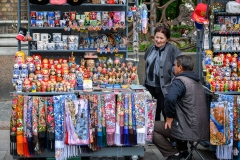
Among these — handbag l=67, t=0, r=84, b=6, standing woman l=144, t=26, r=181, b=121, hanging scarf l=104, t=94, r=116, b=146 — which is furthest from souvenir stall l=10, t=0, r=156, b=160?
handbag l=67, t=0, r=84, b=6

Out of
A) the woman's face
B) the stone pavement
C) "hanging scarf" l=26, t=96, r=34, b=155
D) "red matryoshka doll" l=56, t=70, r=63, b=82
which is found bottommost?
the stone pavement

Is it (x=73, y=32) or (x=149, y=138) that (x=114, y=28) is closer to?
(x=73, y=32)

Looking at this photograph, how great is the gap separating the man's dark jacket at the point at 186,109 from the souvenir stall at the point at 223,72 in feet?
0.88

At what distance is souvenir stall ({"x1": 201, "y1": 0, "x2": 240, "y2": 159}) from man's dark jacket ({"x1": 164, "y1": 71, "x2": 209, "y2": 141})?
0.27 meters

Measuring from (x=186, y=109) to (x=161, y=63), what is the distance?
1313 millimetres

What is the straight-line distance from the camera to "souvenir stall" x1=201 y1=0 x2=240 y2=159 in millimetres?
5652

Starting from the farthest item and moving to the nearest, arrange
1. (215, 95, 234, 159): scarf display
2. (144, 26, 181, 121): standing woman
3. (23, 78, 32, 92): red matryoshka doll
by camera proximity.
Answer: (144, 26, 181, 121): standing woman
(23, 78, 32, 92): red matryoshka doll
(215, 95, 234, 159): scarf display

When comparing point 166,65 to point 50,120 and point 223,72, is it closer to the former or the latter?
point 223,72

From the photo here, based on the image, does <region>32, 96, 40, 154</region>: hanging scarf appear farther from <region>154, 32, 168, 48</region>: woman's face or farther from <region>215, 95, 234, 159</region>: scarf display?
<region>215, 95, 234, 159</region>: scarf display

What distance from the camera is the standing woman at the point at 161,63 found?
6.53 m

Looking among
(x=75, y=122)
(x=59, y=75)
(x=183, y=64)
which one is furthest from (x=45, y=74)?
(x=183, y=64)

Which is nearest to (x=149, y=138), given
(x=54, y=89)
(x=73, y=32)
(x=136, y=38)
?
(x=54, y=89)

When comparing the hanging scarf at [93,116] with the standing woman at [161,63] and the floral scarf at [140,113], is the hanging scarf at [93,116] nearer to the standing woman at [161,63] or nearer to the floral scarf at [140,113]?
the floral scarf at [140,113]

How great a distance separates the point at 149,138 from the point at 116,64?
4.89 feet
